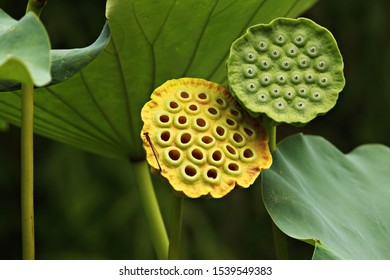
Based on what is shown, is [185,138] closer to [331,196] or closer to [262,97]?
[262,97]

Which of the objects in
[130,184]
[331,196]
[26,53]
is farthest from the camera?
[130,184]

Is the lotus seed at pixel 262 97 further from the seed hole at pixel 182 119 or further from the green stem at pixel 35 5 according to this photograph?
the green stem at pixel 35 5

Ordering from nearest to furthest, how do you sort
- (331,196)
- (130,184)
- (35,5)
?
(35,5), (331,196), (130,184)

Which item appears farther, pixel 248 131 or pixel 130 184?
pixel 130 184

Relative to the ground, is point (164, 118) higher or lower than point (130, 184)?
higher

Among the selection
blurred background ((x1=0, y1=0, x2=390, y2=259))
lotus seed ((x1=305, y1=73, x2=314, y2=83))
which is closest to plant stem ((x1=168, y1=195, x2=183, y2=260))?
lotus seed ((x1=305, y1=73, x2=314, y2=83))

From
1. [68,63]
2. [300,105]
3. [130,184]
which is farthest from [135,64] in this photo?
[130,184]
